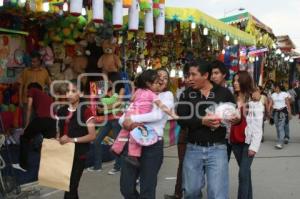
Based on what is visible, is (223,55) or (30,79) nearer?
(30,79)

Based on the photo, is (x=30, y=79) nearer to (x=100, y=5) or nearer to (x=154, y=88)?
(x=100, y=5)

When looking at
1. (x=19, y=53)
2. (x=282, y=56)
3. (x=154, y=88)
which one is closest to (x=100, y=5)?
(x=154, y=88)

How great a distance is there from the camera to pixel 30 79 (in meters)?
9.29

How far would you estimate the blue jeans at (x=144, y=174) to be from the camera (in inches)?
190

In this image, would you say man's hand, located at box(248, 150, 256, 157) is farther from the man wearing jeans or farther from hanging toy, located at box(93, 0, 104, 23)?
hanging toy, located at box(93, 0, 104, 23)

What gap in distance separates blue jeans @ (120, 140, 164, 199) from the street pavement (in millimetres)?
1672

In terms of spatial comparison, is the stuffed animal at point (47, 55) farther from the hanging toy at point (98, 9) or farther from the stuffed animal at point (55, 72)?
the hanging toy at point (98, 9)

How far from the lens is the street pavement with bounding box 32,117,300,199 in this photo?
668cm

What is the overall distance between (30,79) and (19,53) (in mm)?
624

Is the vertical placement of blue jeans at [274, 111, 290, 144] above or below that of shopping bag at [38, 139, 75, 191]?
below

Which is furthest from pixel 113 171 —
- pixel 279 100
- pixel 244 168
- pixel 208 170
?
pixel 279 100

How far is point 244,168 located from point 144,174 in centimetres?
122

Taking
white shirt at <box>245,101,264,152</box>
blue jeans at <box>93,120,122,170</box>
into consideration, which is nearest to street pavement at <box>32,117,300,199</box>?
blue jeans at <box>93,120,122,170</box>

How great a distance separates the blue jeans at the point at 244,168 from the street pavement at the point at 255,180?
40.8 inches
